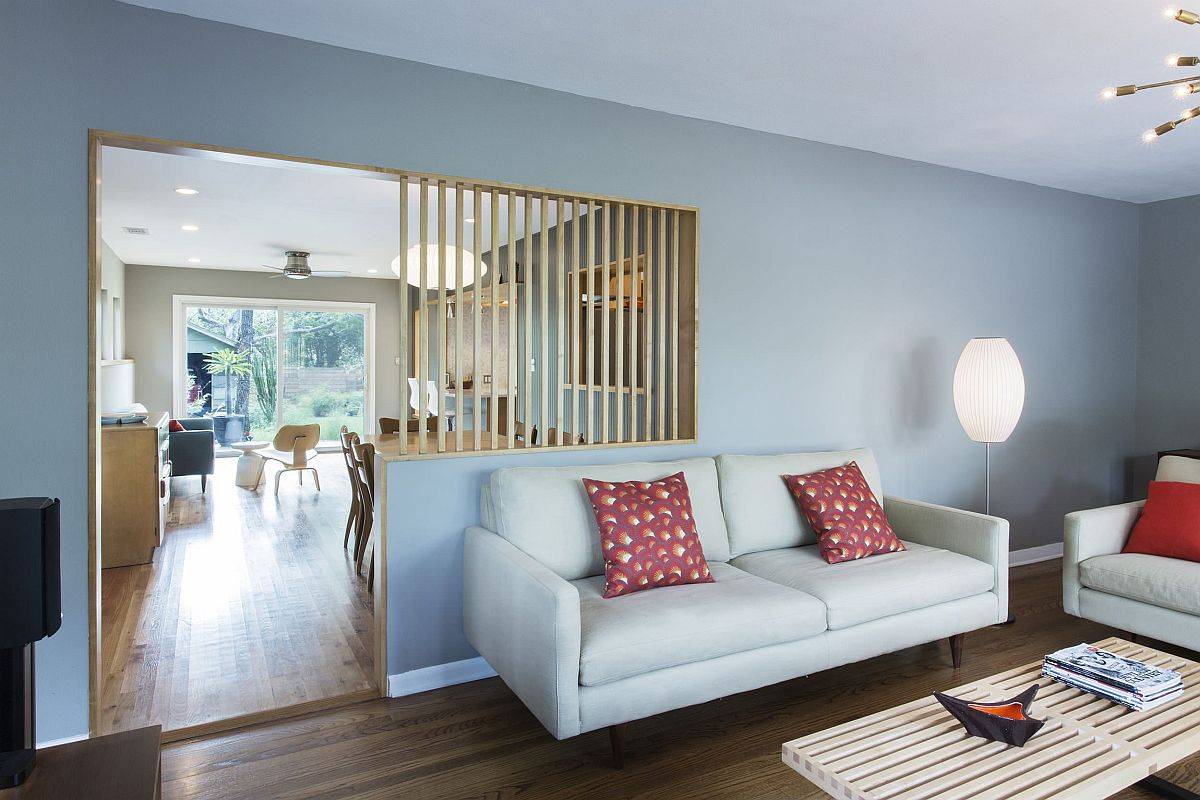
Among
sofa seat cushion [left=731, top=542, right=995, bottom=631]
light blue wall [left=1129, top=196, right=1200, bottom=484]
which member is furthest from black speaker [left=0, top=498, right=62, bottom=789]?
light blue wall [left=1129, top=196, right=1200, bottom=484]

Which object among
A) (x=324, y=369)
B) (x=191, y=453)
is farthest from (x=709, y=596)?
(x=324, y=369)

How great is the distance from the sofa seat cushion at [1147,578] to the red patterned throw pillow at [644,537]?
6.33 ft

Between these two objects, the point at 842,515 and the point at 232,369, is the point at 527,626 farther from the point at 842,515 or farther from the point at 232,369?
the point at 232,369

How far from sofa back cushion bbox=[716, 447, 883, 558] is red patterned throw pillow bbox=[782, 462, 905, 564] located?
0.22 ft

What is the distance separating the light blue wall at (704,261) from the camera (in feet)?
7.91

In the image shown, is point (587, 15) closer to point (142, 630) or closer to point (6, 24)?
point (6, 24)

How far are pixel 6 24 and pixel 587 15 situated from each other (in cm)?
185

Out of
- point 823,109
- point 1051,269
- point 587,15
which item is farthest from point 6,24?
point 1051,269

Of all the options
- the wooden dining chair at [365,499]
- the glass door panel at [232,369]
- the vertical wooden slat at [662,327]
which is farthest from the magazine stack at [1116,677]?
the glass door panel at [232,369]

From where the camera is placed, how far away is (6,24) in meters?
2.33

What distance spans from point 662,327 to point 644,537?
123 centimetres

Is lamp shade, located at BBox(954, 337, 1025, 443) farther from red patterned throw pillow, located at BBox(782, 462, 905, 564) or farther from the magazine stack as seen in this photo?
the magazine stack

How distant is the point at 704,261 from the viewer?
3641mm

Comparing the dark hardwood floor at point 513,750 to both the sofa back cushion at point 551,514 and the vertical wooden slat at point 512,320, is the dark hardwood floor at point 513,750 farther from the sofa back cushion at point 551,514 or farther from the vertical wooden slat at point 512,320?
the vertical wooden slat at point 512,320
